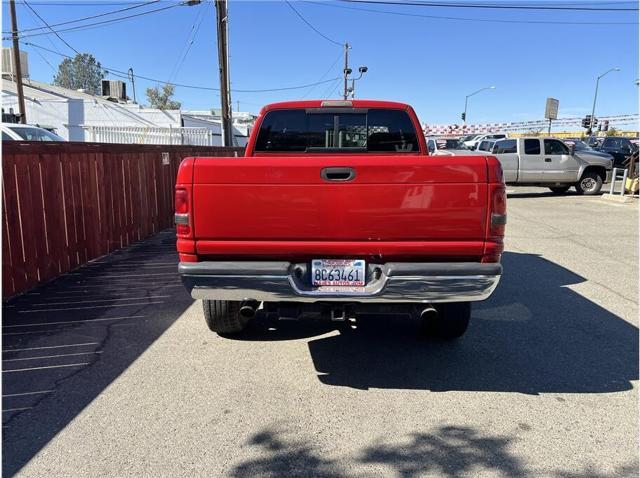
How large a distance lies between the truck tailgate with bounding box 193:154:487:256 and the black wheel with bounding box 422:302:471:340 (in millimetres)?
1029

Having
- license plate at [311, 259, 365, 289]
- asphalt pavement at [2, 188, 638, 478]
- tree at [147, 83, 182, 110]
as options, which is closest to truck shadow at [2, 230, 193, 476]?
asphalt pavement at [2, 188, 638, 478]

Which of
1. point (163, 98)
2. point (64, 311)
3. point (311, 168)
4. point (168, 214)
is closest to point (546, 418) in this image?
point (311, 168)

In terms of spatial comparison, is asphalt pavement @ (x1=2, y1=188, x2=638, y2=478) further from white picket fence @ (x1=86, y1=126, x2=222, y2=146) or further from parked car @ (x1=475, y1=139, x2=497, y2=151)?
white picket fence @ (x1=86, y1=126, x2=222, y2=146)

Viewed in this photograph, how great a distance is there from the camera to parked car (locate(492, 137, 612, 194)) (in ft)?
58.6

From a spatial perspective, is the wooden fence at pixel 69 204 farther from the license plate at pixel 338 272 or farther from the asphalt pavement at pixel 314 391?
the license plate at pixel 338 272

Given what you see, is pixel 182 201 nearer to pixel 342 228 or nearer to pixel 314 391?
pixel 342 228

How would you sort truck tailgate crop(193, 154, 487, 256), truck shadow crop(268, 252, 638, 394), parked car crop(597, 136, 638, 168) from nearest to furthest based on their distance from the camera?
truck tailgate crop(193, 154, 487, 256), truck shadow crop(268, 252, 638, 394), parked car crop(597, 136, 638, 168)

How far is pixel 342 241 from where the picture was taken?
3.25 metres

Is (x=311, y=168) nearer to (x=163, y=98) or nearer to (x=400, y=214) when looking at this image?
(x=400, y=214)

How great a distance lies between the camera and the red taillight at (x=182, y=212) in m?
3.23

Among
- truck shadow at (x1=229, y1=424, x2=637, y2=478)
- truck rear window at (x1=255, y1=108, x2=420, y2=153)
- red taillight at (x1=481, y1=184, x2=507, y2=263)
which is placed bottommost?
truck shadow at (x1=229, y1=424, x2=637, y2=478)

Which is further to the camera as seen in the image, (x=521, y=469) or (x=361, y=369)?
(x=361, y=369)

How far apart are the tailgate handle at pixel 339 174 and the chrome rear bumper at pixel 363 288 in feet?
1.97

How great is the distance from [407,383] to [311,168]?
1748 millimetres
